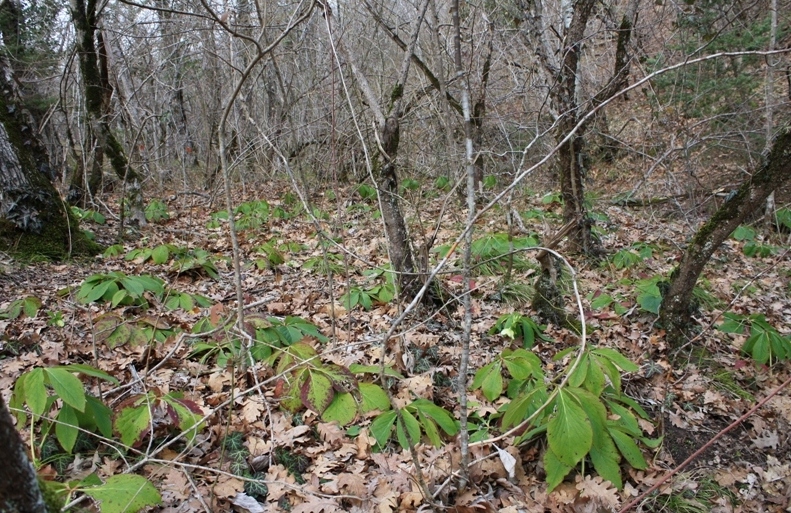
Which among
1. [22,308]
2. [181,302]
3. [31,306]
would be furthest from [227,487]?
[22,308]

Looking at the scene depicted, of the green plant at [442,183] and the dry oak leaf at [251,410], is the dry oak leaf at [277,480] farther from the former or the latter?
the green plant at [442,183]

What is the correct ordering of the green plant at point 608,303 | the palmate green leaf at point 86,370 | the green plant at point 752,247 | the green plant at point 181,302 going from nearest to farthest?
1. the palmate green leaf at point 86,370
2. the green plant at point 181,302
3. the green plant at point 608,303
4. the green plant at point 752,247

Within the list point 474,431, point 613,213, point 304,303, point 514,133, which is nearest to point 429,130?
point 514,133

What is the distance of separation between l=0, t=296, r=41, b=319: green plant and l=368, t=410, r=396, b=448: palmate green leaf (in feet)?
7.77

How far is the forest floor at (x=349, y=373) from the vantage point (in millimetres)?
2133

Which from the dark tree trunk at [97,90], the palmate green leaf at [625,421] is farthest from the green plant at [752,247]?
the dark tree trunk at [97,90]

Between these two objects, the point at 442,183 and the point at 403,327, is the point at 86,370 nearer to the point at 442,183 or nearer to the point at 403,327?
the point at 403,327

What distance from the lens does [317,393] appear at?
196 cm

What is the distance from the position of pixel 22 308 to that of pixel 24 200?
7.09 feet

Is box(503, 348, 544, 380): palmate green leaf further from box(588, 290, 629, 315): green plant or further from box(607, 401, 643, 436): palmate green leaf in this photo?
box(588, 290, 629, 315): green plant

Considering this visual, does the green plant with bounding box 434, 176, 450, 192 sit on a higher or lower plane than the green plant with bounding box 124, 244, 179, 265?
higher

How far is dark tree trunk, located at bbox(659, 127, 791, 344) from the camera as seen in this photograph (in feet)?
9.97

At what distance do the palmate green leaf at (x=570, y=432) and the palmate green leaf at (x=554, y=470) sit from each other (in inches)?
6.2

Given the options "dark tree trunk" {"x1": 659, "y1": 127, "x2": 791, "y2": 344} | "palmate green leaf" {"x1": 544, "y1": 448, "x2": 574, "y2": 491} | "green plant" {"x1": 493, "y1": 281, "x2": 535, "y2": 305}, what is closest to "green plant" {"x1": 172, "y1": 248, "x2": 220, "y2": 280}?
"green plant" {"x1": 493, "y1": 281, "x2": 535, "y2": 305}
